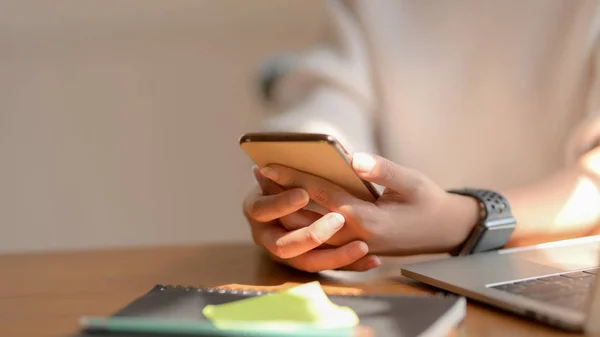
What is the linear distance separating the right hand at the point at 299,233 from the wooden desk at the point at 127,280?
2cm

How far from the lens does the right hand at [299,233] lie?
568mm

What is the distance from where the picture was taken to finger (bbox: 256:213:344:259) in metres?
0.56

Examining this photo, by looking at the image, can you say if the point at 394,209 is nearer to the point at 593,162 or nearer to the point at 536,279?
the point at 536,279

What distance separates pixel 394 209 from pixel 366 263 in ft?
0.18

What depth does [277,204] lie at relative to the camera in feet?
1.91

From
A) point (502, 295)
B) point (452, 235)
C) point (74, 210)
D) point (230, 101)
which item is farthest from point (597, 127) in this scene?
point (74, 210)

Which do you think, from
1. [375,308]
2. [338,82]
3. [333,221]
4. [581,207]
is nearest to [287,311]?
[375,308]

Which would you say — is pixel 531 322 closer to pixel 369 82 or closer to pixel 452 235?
pixel 452 235

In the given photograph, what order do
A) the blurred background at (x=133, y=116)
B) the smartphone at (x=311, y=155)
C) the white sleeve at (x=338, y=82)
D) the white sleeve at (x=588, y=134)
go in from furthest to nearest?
the blurred background at (x=133, y=116), the white sleeve at (x=338, y=82), the white sleeve at (x=588, y=134), the smartphone at (x=311, y=155)

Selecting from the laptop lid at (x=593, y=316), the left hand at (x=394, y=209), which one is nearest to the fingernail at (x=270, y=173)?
the left hand at (x=394, y=209)

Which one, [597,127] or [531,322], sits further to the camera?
[597,127]

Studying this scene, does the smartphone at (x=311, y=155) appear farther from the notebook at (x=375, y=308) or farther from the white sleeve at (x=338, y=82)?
the white sleeve at (x=338, y=82)

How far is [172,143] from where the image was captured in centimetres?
139

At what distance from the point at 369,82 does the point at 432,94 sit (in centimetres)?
10
